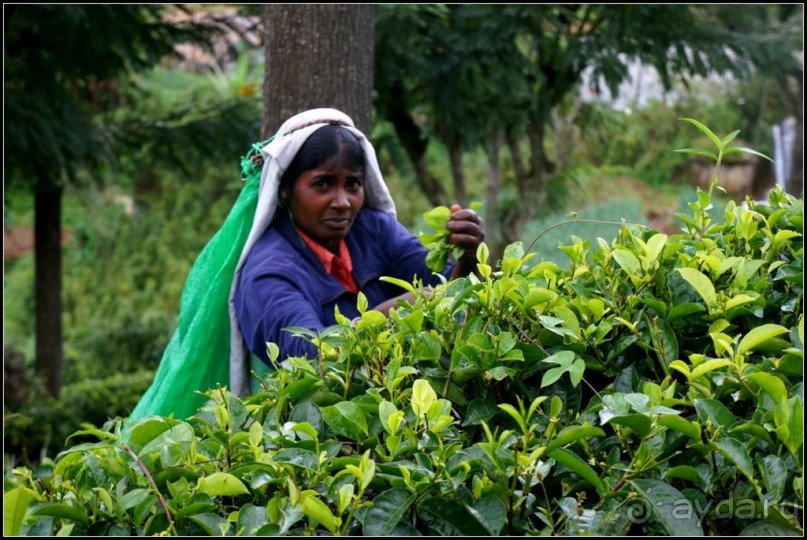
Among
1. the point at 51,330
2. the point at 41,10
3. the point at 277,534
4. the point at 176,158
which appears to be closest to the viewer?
the point at 277,534

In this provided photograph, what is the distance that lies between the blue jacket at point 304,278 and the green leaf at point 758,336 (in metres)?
1.24

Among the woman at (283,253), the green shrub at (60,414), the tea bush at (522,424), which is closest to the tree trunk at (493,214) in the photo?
the green shrub at (60,414)

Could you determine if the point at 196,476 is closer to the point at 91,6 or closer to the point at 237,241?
the point at 237,241

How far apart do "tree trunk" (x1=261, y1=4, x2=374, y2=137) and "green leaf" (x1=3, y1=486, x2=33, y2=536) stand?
2916mm

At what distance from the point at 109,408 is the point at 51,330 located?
0.81 meters

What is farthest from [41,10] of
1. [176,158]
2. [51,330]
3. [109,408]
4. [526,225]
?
[526,225]

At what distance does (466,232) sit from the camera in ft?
9.47

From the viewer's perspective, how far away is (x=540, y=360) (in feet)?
4.93

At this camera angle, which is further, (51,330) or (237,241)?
(51,330)

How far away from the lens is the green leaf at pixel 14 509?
1.36 metres

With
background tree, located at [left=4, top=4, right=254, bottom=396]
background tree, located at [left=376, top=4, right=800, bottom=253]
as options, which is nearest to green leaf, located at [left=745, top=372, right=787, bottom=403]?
background tree, located at [left=376, top=4, right=800, bottom=253]

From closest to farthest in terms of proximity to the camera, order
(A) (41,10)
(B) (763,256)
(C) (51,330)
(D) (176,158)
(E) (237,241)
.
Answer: (B) (763,256), (E) (237,241), (A) (41,10), (D) (176,158), (C) (51,330)

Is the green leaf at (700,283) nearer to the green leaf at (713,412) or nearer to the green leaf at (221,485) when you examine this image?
the green leaf at (713,412)

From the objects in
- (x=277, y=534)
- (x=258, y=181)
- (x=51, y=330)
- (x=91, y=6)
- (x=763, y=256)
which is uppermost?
(x=91, y=6)
